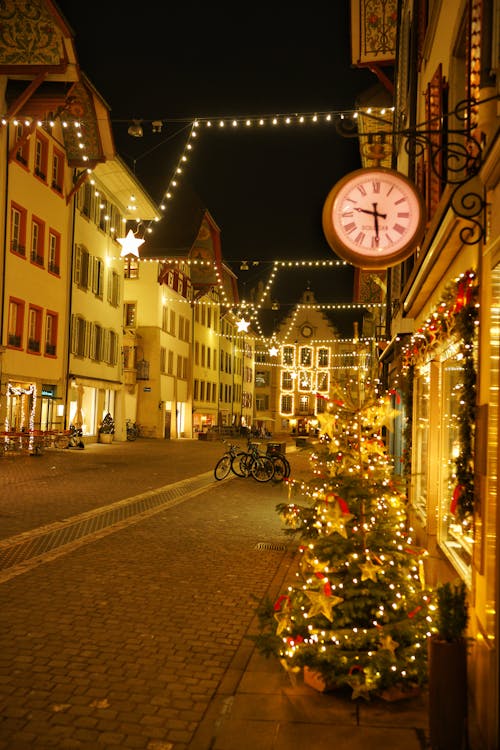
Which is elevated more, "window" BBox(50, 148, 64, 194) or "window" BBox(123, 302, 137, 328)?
"window" BBox(50, 148, 64, 194)

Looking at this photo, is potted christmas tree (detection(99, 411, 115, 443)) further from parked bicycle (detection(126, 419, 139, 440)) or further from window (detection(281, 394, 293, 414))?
window (detection(281, 394, 293, 414))

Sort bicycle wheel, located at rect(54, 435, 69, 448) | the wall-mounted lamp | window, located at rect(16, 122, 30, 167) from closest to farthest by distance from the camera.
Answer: the wall-mounted lamp < window, located at rect(16, 122, 30, 167) < bicycle wheel, located at rect(54, 435, 69, 448)

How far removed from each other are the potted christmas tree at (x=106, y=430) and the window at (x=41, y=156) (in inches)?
501

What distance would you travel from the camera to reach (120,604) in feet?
23.1

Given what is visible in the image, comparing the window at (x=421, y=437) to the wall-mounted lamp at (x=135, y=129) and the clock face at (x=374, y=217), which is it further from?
the wall-mounted lamp at (x=135, y=129)

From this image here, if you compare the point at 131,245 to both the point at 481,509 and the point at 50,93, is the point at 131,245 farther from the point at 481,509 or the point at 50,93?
the point at 481,509

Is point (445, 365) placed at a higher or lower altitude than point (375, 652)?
higher

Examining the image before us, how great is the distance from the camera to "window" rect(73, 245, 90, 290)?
33.1 m

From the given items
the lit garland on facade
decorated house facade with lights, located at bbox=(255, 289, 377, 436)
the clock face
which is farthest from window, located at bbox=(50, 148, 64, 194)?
decorated house facade with lights, located at bbox=(255, 289, 377, 436)

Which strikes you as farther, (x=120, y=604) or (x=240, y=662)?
(x=120, y=604)

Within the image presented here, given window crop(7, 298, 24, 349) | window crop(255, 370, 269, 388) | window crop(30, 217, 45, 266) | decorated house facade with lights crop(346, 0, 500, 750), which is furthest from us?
window crop(255, 370, 269, 388)

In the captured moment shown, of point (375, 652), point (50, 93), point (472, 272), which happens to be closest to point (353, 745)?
point (375, 652)

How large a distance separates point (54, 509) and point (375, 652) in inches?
355

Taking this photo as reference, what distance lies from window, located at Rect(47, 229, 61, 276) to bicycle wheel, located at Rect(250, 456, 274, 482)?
576 inches
